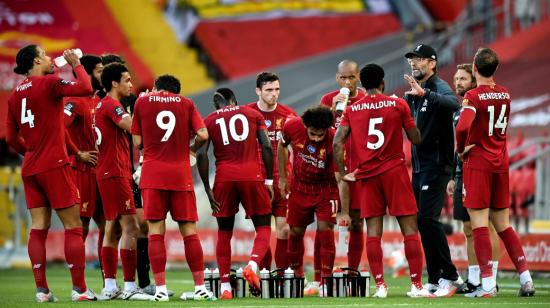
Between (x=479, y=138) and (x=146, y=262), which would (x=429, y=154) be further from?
(x=146, y=262)

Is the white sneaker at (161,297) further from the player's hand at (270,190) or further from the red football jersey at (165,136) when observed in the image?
the player's hand at (270,190)

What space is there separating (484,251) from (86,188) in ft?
15.1

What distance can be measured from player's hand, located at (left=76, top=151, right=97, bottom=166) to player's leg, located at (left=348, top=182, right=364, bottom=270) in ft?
9.87

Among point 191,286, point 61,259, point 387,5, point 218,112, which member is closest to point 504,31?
point 387,5

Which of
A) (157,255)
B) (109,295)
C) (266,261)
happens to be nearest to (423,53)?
(266,261)

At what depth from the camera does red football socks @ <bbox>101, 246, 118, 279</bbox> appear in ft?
47.4

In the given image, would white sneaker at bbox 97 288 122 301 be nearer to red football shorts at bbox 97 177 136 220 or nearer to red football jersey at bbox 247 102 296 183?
red football shorts at bbox 97 177 136 220

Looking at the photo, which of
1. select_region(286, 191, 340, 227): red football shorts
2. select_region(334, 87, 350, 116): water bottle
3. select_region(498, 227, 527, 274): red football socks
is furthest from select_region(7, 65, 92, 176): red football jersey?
select_region(498, 227, 527, 274): red football socks

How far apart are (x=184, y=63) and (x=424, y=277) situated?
612 inches

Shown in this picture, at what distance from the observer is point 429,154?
14656mm

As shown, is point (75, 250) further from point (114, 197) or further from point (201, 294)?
point (201, 294)

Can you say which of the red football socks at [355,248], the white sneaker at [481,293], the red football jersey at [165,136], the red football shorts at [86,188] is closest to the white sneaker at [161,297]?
the red football jersey at [165,136]

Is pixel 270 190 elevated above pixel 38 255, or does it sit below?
above

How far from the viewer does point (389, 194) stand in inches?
545
